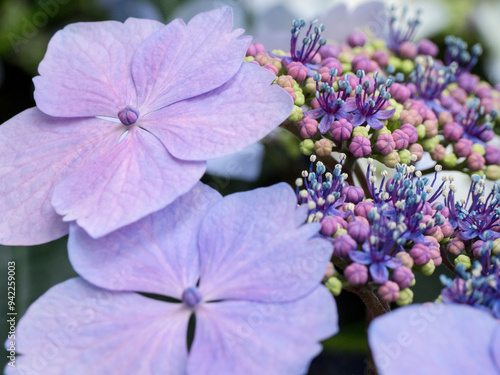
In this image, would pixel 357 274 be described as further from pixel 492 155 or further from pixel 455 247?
pixel 492 155

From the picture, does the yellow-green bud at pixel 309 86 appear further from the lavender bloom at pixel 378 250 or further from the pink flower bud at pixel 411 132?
the lavender bloom at pixel 378 250

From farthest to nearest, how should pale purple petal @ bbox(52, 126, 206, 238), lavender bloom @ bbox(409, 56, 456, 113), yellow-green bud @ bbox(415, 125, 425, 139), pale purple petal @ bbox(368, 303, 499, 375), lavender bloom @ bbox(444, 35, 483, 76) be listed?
lavender bloom @ bbox(444, 35, 483, 76), lavender bloom @ bbox(409, 56, 456, 113), yellow-green bud @ bbox(415, 125, 425, 139), pale purple petal @ bbox(52, 126, 206, 238), pale purple petal @ bbox(368, 303, 499, 375)

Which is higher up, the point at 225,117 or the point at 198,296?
the point at 225,117

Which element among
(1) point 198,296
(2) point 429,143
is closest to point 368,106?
(2) point 429,143

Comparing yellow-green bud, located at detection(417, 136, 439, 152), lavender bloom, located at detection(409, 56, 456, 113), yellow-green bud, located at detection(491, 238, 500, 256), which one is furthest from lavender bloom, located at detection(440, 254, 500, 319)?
lavender bloom, located at detection(409, 56, 456, 113)

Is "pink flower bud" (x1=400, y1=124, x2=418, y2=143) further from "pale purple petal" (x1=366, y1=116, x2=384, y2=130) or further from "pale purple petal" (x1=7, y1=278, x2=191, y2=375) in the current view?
"pale purple petal" (x1=7, y1=278, x2=191, y2=375)

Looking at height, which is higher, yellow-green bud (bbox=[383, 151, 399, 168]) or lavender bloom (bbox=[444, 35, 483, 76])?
lavender bloom (bbox=[444, 35, 483, 76])
